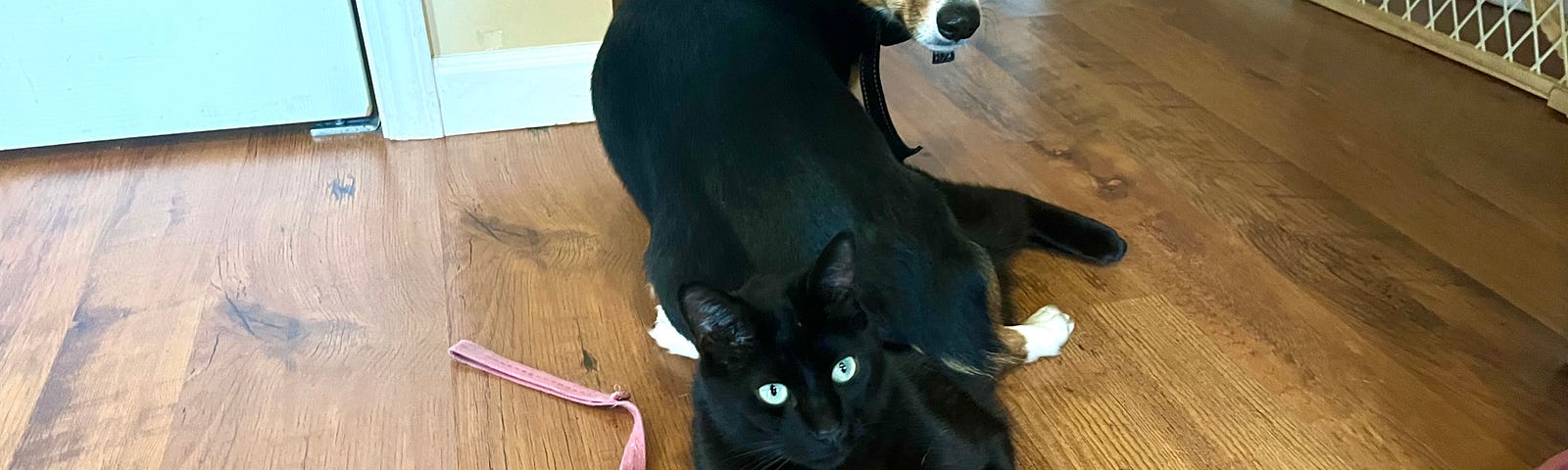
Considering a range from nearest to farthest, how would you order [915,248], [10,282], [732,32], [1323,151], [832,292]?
[832,292] < [915,248] < [732,32] < [10,282] < [1323,151]

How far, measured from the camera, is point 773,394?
908 mm

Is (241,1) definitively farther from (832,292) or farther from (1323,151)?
(1323,151)

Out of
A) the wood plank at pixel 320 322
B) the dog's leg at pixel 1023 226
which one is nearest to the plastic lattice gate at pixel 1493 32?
the dog's leg at pixel 1023 226

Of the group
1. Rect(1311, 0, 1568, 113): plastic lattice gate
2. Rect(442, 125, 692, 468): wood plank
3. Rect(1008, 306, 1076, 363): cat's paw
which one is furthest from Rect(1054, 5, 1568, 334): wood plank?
Rect(442, 125, 692, 468): wood plank

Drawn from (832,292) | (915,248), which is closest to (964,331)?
(915,248)

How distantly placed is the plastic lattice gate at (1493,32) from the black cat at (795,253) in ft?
4.82

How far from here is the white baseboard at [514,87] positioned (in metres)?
2.01

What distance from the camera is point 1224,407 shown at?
1.25 meters

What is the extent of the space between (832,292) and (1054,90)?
1.46m

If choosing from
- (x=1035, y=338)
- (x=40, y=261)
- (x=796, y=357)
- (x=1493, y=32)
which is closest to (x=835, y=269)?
(x=796, y=357)

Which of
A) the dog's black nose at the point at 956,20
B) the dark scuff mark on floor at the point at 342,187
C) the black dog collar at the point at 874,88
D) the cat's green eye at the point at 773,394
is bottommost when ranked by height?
the dark scuff mark on floor at the point at 342,187

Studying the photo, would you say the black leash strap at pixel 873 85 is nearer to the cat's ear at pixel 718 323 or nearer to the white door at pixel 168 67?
the cat's ear at pixel 718 323

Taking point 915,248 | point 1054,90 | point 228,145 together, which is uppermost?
point 915,248

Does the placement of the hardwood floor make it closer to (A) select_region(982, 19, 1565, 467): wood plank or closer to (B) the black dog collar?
(A) select_region(982, 19, 1565, 467): wood plank
